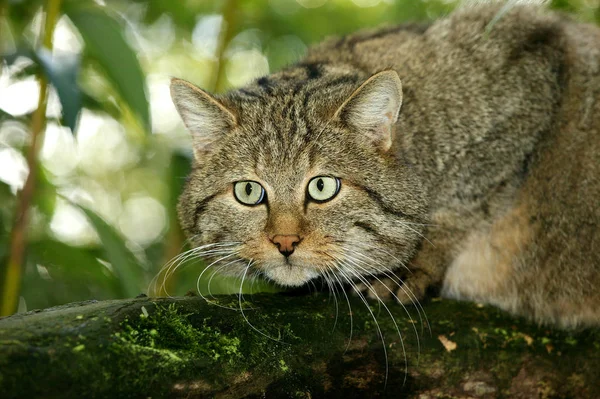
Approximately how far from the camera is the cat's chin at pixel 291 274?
311 cm

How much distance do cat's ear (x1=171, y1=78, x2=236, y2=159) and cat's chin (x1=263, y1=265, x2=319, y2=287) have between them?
0.89 meters

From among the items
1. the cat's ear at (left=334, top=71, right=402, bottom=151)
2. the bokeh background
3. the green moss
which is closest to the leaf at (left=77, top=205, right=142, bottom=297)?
the bokeh background

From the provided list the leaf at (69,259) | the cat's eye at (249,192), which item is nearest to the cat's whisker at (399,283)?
the cat's eye at (249,192)

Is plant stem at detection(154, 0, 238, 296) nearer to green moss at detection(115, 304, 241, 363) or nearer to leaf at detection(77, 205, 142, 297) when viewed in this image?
leaf at detection(77, 205, 142, 297)

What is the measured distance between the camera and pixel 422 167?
362 cm

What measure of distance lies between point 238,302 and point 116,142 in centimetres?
1087

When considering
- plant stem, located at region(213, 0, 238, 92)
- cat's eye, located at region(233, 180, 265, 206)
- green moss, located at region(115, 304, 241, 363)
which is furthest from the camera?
plant stem, located at region(213, 0, 238, 92)

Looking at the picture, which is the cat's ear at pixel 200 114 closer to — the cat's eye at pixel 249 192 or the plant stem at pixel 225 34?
the cat's eye at pixel 249 192

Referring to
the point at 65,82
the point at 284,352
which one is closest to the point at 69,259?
the point at 65,82

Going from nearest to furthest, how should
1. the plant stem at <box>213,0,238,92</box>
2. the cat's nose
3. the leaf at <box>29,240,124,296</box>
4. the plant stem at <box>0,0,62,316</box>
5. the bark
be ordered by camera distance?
the bark < the cat's nose < the plant stem at <box>0,0,62,316</box> < the leaf at <box>29,240,124,296</box> < the plant stem at <box>213,0,238,92</box>

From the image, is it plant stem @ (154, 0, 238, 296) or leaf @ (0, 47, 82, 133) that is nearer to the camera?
leaf @ (0, 47, 82, 133)

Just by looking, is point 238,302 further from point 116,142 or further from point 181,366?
point 116,142

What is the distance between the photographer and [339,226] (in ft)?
10.3

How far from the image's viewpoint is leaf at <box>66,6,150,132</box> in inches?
136
